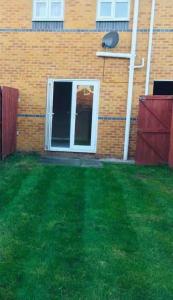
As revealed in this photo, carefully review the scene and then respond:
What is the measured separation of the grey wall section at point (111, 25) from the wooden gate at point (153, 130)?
2165mm

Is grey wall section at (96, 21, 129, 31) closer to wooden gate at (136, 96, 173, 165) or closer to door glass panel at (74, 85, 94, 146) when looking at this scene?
door glass panel at (74, 85, 94, 146)

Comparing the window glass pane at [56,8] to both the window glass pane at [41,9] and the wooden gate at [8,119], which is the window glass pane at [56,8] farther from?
the wooden gate at [8,119]

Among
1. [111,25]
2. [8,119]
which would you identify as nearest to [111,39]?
[111,25]

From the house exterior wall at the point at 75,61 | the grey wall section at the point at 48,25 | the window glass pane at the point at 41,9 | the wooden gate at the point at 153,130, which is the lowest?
the wooden gate at the point at 153,130

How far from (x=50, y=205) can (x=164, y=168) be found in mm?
4309

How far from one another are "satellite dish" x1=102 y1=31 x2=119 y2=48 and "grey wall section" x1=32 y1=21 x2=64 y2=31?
135 cm

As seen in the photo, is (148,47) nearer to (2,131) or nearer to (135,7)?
(135,7)

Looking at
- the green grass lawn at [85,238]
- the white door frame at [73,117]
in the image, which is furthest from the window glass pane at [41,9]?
the green grass lawn at [85,238]

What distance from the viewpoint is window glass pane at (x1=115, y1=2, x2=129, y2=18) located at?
9.87 m

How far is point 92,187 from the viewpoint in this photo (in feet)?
22.5

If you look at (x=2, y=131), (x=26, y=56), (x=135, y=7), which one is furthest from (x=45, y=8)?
(x=2, y=131)

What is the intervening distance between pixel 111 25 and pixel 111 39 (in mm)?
488

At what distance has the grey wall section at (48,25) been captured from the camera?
33.2 ft

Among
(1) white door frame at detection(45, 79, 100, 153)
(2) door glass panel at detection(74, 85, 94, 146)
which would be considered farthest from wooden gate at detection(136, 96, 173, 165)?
(2) door glass panel at detection(74, 85, 94, 146)
